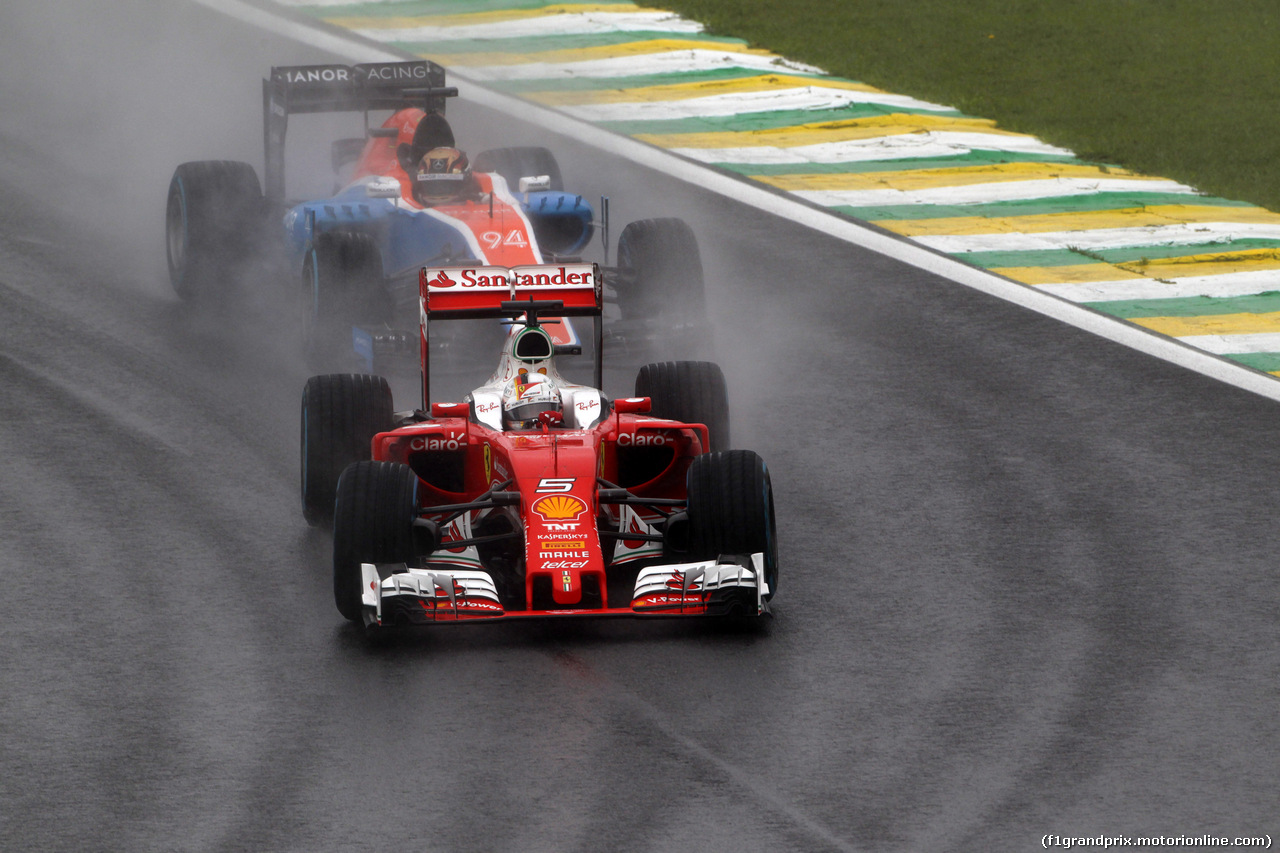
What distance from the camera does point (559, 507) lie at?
859 cm

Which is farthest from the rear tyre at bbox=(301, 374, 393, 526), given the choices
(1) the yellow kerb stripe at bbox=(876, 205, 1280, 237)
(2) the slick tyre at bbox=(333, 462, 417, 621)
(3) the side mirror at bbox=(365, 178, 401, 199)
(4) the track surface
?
(1) the yellow kerb stripe at bbox=(876, 205, 1280, 237)

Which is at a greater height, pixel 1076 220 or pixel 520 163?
pixel 520 163

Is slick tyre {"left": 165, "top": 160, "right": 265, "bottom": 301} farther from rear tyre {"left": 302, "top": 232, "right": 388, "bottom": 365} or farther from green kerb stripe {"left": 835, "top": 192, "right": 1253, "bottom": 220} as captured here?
green kerb stripe {"left": 835, "top": 192, "right": 1253, "bottom": 220}

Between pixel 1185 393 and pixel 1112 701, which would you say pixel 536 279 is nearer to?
pixel 1112 701

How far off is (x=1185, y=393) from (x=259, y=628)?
20.7ft

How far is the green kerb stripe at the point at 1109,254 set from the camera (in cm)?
1459

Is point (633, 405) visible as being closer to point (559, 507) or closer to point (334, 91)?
point (559, 507)

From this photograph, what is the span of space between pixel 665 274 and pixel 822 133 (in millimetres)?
6051

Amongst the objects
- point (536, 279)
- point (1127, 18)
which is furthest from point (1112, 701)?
point (1127, 18)

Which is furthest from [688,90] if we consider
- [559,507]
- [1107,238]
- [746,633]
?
[746,633]

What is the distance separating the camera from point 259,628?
871cm

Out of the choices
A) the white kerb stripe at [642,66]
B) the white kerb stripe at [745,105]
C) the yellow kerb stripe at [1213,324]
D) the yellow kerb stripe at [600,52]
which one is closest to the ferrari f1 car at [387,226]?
the yellow kerb stripe at [1213,324]

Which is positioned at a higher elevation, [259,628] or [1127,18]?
[1127,18]

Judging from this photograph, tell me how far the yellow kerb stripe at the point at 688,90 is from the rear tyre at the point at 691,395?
9.12 metres
